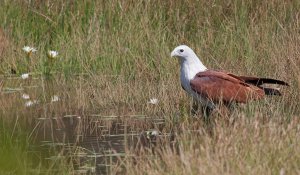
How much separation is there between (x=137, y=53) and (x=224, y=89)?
2.32m

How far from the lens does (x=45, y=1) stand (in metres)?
10.4

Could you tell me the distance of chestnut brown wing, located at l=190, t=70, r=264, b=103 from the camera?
733 cm

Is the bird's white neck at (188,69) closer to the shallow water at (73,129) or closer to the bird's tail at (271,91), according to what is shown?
the shallow water at (73,129)

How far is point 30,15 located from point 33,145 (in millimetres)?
3552

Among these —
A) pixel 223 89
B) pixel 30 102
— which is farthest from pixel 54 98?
pixel 223 89

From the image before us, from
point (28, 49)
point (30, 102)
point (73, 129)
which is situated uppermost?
point (28, 49)

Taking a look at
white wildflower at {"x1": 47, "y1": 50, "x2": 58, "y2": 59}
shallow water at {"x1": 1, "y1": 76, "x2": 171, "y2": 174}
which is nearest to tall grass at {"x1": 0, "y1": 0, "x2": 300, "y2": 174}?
shallow water at {"x1": 1, "y1": 76, "x2": 171, "y2": 174}

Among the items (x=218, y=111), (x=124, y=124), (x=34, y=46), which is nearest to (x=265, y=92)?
(x=218, y=111)

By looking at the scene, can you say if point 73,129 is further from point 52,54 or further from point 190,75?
point 52,54

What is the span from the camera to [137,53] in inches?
376

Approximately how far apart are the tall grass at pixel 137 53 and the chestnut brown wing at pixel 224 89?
3.9 inches

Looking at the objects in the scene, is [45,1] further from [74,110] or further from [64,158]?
[64,158]

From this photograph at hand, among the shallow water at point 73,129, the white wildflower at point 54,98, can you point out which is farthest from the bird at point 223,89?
the white wildflower at point 54,98

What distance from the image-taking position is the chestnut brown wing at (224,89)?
7332mm
